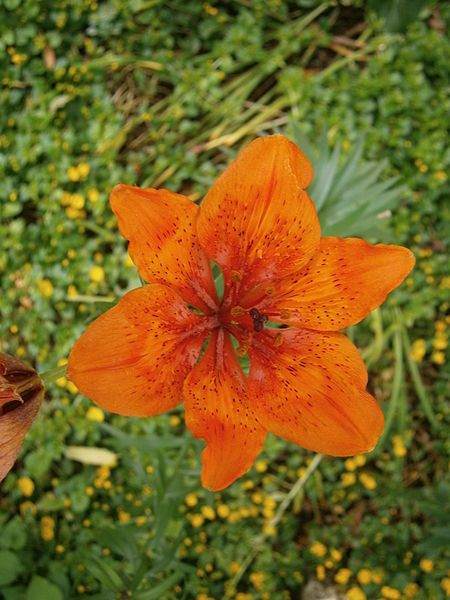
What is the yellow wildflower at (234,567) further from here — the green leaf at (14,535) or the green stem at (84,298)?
the green stem at (84,298)

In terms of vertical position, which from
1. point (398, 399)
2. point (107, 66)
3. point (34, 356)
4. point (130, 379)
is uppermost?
point (130, 379)

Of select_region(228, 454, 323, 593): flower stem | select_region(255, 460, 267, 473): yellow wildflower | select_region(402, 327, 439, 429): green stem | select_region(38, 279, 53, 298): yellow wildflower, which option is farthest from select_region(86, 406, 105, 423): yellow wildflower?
select_region(402, 327, 439, 429): green stem

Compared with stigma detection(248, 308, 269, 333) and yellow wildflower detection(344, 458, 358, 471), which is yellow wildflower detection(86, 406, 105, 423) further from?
stigma detection(248, 308, 269, 333)

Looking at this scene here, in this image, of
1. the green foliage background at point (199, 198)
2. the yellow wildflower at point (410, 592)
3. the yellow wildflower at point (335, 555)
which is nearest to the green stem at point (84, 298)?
the green foliage background at point (199, 198)

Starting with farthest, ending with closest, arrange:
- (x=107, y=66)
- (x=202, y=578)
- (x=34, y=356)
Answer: (x=107, y=66)
(x=34, y=356)
(x=202, y=578)

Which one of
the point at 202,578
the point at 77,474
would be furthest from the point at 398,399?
the point at 77,474

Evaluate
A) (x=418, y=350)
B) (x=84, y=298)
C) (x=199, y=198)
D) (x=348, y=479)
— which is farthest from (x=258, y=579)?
(x=199, y=198)

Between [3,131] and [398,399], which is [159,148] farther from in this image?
[398,399]
